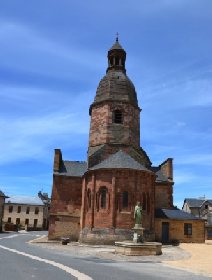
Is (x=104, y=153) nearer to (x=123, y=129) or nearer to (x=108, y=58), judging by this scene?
(x=123, y=129)

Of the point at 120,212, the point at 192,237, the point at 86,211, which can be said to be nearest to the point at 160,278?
the point at 120,212

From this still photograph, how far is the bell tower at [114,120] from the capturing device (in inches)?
1433

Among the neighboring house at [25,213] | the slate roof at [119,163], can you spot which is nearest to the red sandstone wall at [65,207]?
the slate roof at [119,163]

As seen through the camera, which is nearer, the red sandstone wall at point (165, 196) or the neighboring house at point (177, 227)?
the neighboring house at point (177, 227)

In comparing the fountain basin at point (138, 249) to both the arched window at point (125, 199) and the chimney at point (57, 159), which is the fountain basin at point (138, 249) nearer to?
the arched window at point (125, 199)

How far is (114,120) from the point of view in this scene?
37.6 meters

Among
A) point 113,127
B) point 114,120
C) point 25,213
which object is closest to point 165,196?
point 113,127

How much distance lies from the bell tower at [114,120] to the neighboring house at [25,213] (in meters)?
43.3

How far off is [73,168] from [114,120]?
280 inches

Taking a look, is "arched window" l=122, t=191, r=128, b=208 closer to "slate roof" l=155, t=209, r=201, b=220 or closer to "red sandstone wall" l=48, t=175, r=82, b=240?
"slate roof" l=155, t=209, r=201, b=220

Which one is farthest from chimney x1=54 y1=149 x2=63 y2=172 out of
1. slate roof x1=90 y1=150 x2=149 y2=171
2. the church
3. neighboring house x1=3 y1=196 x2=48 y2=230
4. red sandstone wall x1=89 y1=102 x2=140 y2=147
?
neighboring house x1=3 y1=196 x2=48 y2=230

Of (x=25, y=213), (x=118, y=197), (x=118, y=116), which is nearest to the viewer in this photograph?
(x=118, y=197)

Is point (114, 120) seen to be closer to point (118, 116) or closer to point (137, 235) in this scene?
point (118, 116)

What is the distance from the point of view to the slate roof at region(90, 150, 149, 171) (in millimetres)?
31475
